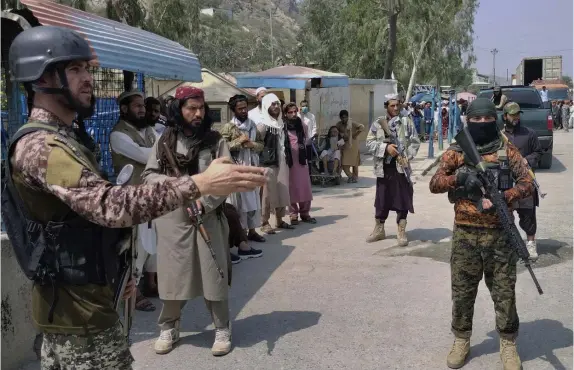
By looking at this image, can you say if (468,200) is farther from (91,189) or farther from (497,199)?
(91,189)

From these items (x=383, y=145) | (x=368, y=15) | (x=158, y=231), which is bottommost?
(x=158, y=231)

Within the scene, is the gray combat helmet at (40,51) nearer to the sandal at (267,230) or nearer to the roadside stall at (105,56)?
the roadside stall at (105,56)

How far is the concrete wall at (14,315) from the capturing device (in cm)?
377

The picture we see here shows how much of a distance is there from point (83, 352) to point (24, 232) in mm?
480

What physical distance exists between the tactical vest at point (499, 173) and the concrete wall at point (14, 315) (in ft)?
9.46

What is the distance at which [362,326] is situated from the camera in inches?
183

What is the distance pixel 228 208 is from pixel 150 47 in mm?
1985

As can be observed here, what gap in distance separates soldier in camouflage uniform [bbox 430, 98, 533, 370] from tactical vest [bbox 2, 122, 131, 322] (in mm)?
2372

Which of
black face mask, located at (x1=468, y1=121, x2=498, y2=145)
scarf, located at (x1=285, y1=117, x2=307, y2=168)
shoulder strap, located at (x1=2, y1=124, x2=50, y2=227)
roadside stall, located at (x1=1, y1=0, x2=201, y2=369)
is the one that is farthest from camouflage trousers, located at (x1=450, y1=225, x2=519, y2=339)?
scarf, located at (x1=285, y1=117, x2=307, y2=168)

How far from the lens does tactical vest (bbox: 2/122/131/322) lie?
199 centimetres

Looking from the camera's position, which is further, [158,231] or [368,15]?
[368,15]

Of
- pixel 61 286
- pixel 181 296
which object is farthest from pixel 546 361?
pixel 61 286

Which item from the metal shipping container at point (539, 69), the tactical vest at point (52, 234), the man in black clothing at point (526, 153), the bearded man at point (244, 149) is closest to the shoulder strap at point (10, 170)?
the tactical vest at point (52, 234)

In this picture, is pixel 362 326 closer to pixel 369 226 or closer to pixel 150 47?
pixel 150 47
